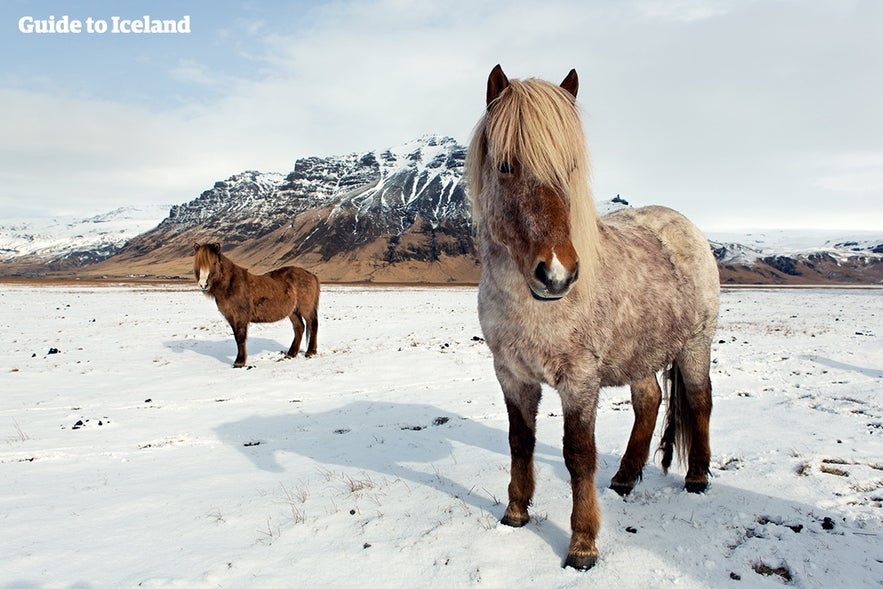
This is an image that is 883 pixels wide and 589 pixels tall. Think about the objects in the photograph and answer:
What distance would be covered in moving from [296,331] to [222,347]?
10.3 feet

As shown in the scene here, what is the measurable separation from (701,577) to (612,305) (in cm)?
223

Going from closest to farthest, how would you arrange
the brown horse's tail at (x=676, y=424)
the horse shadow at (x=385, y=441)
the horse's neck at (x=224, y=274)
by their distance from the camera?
the brown horse's tail at (x=676, y=424) < the horse shadow at (x=385, y=441) < the horse's neck at (x=224, y=274)

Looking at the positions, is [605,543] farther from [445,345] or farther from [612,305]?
[445,345]

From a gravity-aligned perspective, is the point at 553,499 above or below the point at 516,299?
below

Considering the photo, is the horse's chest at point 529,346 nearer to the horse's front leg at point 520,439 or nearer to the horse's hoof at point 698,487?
the horse's front leg at point 520,439

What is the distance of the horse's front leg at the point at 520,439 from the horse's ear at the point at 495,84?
239 centimetres

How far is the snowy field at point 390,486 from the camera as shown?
397cm

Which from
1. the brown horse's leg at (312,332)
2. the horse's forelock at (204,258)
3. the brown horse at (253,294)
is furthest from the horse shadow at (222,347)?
the horse's forelock at (204,258)

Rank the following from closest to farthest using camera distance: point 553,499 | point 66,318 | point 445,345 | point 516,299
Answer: point 516,299 → point 553,499 → point 445,345 → point 66,318

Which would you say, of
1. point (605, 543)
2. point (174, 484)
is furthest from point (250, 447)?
point (605, 543)

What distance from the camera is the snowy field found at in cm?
397

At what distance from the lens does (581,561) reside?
3.91m

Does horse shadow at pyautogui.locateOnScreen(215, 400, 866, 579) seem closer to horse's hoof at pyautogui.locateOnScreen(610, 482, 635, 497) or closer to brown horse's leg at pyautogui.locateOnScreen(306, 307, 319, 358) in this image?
horse's hoof at pyautogui.locateOnScreen(610, 482, 635, 497)

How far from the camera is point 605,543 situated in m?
4.24
